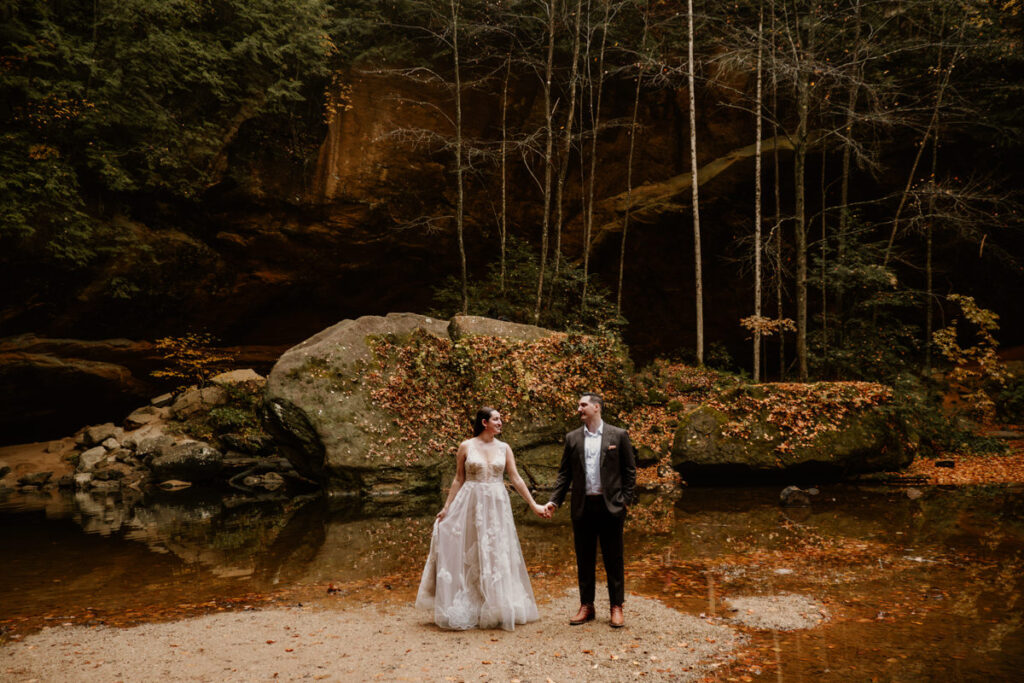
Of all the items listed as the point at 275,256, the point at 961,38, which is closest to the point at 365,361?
the point at 275,256

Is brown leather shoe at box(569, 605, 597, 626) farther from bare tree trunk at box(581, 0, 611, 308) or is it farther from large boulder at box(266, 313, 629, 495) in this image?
bare tree trunk at box(581, 0, 611, 308)

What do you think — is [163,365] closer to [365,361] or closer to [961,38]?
[365,361]

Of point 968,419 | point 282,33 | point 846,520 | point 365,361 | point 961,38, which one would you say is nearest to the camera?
point 846,520

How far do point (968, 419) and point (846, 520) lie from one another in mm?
8902

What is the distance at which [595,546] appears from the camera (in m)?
5.00

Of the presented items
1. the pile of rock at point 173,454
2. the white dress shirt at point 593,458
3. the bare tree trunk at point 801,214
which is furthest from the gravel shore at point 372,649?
the bare tree trunk at point 801,214

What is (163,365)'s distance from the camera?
1978 cm

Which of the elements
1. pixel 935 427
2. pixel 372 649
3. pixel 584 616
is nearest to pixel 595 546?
pixel 584 616

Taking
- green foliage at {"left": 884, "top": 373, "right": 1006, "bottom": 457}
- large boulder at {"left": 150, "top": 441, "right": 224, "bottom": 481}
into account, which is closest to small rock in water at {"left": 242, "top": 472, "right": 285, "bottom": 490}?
large boulder at {"left": 150, "top": 441, "right": 224, "bottom": 481}

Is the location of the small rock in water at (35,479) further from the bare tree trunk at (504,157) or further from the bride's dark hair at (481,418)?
the bride's dark hair at (481,418)

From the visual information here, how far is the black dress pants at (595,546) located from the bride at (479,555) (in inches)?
14.1

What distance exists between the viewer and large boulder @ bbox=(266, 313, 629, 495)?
492 inches

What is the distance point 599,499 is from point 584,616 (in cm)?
93

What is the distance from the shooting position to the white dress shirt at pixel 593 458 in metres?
4.98
